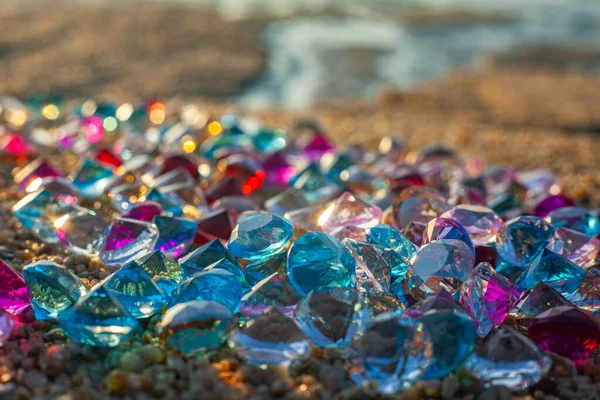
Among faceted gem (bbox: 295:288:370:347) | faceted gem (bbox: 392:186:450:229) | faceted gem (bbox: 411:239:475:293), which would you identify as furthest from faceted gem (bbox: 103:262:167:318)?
faceted gem (bbox: 392:186:450:229)

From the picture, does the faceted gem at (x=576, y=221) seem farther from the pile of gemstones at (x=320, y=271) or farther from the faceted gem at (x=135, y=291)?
the faceted gem at (x=135, y=291)

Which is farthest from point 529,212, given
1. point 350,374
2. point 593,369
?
point 350,374

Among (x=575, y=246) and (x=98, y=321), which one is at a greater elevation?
(x=98, y=321)

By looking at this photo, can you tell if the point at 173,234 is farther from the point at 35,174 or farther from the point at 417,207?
the point at 35,174

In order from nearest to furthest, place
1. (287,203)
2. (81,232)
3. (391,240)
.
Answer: (391,240) < (81,232) < (287,203)

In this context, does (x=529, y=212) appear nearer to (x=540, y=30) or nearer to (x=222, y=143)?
(x=222, y=143)

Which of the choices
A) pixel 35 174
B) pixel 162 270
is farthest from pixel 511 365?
pixel 35 174
